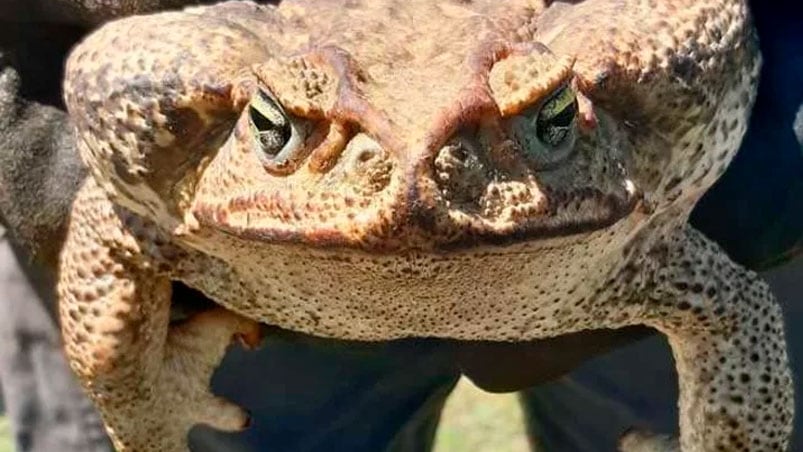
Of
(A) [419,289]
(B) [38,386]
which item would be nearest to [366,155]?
(A) [419,289]

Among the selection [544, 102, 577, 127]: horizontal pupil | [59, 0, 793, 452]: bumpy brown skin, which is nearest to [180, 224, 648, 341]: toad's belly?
[59, 0, 793, 452]: bumpy brown skin

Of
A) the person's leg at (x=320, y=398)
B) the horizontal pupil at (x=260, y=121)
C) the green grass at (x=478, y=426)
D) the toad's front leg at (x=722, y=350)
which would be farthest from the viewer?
the green grass at (x=478, y=426)

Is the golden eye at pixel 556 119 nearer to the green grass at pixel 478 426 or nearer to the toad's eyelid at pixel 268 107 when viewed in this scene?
the toad's eyelid at pixel 268 107

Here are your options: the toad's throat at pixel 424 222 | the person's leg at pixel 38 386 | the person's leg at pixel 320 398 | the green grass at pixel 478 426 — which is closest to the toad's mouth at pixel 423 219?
the toad's throat at pixel 424 222

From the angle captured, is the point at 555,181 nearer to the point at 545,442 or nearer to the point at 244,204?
the point at 244,204

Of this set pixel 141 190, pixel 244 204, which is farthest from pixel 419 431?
pixel 244 204

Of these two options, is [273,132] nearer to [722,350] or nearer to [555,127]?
[555,127]

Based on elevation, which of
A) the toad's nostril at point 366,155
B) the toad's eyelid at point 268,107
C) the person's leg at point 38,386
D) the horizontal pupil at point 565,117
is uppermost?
the toad's nostril at point 366,155

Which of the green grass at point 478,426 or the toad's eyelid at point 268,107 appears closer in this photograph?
the toad's eyelid at point 268,107
